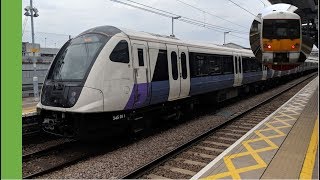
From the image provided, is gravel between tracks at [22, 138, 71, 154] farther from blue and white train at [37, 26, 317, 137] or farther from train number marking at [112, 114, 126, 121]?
train number marking at [112, 114, 126, 121]

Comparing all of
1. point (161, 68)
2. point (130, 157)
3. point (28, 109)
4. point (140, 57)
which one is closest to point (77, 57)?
point (140, 57)

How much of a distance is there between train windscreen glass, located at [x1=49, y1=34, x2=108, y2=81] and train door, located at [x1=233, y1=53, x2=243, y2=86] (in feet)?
34.2

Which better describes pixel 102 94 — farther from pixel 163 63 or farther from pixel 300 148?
pixel 300 148

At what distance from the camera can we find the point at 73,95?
8516 mm

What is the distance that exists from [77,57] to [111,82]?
121cm

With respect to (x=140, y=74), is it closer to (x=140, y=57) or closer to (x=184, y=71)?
(x=140, y=57)

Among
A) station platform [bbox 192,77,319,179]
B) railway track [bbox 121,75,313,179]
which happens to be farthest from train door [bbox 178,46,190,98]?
station platform [bbox 192,77,319,179]

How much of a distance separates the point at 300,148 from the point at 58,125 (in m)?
5.75

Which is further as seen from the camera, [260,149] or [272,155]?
[260,149]

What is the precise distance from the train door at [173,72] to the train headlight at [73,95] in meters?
3.69

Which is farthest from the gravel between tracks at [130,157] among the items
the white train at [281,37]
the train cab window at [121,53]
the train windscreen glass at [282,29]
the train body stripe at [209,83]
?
the train windscreen glass at [282,29]

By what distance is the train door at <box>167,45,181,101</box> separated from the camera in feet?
37.6

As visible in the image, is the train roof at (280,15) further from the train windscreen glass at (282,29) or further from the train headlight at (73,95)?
the train headlight at (73,95)

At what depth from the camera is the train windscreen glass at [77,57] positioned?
29.2ft
